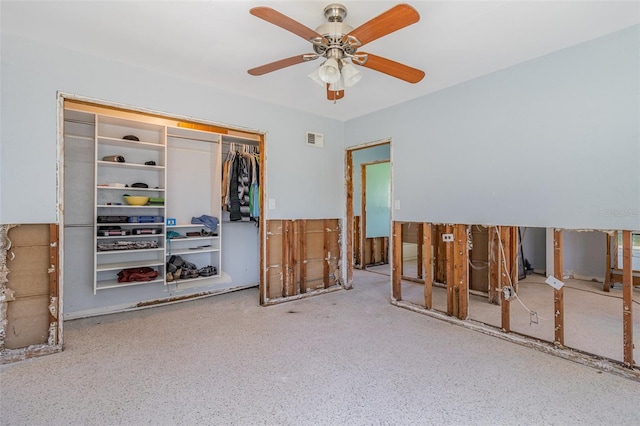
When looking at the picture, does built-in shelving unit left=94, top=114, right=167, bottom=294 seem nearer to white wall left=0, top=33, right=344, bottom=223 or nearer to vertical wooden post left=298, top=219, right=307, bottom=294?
white wall left=0, top=33, right=344, bottom=223

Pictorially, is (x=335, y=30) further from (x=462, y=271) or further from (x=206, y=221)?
(x=206, y=221)

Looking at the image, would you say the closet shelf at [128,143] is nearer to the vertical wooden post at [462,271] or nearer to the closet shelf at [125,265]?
the closet shelf at [125,265]

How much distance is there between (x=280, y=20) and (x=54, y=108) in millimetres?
2196

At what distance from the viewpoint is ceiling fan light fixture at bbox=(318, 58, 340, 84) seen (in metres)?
2.00

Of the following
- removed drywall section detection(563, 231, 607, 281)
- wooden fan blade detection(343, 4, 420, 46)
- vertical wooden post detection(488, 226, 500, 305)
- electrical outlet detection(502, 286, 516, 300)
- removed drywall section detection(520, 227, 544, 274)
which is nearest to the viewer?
wooden fan blade detection(343, 4, 420, 46)

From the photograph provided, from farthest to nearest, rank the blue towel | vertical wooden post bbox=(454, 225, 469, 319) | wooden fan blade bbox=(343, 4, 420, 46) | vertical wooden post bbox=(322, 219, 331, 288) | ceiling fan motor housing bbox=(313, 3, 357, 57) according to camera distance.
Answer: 1. vertical wooden post bbox=(322, 219, 331, 288)
2. the blue towel
3. vertical wooden post bbox=(454, 225, 469, 319)
4. ceiling fan motor housing bbox=(313, 3, 357, 57)
5. wooden fan blade bbox=(343, 4, 420, 46)

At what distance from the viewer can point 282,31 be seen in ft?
7.47

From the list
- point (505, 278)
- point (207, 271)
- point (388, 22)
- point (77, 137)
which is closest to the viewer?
point (388, 22)

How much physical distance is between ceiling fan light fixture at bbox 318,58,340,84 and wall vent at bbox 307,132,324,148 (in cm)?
218

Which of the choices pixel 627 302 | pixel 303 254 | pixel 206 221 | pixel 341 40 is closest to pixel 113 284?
pixel 206 221

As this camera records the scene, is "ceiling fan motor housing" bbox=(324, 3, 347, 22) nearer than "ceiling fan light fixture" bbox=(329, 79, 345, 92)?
Yes

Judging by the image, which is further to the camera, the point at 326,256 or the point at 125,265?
the point at 326,256

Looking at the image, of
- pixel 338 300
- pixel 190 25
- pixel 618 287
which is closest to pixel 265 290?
pixel 338 300

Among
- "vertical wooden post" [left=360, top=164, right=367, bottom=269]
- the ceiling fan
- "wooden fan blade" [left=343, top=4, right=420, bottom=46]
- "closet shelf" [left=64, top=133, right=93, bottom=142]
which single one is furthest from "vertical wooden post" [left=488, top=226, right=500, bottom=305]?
"closet shelf" [left=64, top=133, right=93, bottom=142]
